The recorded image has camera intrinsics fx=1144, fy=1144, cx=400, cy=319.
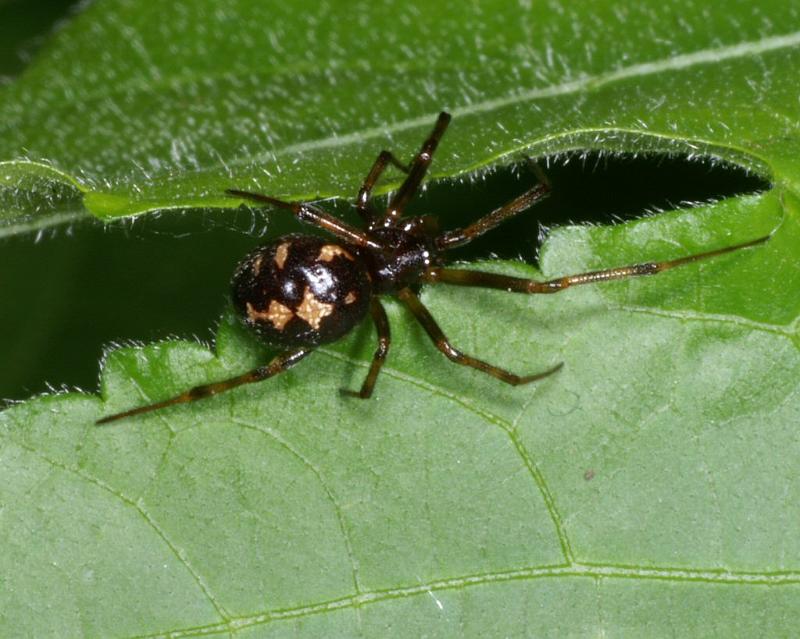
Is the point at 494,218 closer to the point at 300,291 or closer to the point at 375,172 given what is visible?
the point at 375,172

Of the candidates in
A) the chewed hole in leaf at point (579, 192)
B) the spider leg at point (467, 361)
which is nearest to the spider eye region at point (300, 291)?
the spider leg at point (467, 361)

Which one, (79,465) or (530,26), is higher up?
(530,26)

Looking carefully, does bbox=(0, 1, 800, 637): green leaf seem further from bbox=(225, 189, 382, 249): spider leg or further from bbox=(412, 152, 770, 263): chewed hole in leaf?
bbox=(412, 152, 770, 263): chewed hole in leaf

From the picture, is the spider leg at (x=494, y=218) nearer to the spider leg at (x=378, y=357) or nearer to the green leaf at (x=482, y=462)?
the green leaf at (x=482, y=462)

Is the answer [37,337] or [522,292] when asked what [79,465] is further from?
[37,337]

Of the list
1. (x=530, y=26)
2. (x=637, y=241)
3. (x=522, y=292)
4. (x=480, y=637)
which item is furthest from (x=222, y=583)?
(x=530, y=26)

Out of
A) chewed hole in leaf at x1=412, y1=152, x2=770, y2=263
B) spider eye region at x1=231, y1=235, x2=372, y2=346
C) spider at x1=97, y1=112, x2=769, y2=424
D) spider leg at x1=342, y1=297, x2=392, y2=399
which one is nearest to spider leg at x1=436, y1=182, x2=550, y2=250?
spider at x1=97, y1=112, x2=769, y2=424
